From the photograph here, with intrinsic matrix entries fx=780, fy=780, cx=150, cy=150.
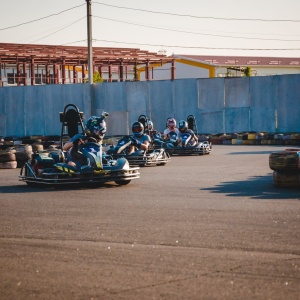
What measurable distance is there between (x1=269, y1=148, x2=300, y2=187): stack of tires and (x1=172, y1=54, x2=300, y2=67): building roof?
164 ft

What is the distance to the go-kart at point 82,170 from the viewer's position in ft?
38.3

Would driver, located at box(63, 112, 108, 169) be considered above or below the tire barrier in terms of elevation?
above

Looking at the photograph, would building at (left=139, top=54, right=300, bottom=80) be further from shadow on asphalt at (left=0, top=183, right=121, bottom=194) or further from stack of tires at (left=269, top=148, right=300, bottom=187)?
stack of tires at (left=269, top=148, right=300, bottom=187)

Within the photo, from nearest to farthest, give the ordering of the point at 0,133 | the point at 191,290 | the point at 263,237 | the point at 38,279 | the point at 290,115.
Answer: the point at 191,290 → the point at 38,279 → the point at 263,237 → the point at 290,115 → the point at 0,133

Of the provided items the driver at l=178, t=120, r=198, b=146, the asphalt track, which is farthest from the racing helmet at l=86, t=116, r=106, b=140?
the driver at l=178, t=120, r=198, b=146

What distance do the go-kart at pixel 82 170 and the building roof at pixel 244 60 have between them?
48.9 metres

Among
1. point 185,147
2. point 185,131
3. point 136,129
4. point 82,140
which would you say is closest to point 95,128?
point 82,140

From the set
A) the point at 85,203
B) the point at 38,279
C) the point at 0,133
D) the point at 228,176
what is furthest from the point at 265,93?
the point at 38,279

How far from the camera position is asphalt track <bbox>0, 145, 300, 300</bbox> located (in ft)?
15.6

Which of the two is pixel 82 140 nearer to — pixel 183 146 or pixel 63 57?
pixel 183 146

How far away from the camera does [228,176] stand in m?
13.4

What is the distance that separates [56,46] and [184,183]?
33.2m

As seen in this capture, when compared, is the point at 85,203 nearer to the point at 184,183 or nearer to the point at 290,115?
the point at 184,183

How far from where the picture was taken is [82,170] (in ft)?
38.4
